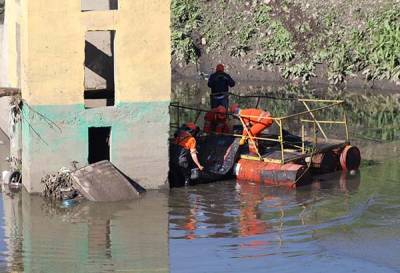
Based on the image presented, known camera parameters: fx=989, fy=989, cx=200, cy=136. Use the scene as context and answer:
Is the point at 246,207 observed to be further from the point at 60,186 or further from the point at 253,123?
the point at 60,186

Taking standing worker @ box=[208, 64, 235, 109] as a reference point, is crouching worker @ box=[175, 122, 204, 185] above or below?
below

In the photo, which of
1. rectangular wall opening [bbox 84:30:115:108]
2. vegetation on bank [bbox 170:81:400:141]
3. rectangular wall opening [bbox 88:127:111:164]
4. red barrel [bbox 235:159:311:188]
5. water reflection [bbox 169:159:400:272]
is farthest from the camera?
vegetation on bank [bbox 170:81:400:141]

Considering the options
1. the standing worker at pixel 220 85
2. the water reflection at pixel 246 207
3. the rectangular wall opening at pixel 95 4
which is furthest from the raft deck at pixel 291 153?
the rectangular wall opening at pixel 95 4

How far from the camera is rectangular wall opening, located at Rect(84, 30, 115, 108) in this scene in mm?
23578

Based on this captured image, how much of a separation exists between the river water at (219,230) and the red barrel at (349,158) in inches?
16.3

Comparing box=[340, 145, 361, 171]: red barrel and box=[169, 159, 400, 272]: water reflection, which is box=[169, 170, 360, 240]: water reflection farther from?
box=[340, 145, 361, 171]: red barrel

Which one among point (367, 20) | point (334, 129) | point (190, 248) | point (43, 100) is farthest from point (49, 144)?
point (367, 20)

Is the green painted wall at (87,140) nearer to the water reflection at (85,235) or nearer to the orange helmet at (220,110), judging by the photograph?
the water reflection at (85,235)

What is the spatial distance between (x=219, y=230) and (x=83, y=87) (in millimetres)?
4377

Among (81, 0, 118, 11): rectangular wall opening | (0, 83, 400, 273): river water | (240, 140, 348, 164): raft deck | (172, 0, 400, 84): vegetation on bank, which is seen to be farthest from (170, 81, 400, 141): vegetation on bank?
(0, 83, 400, 273): river water

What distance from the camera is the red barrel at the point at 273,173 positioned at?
21703 millimetres

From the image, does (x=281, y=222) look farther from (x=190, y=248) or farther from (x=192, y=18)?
(x=192, y=18)

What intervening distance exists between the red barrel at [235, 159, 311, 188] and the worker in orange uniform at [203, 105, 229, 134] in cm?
120

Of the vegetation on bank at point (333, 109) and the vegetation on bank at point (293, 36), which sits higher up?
the vegetation on bank at point (293, 36)
